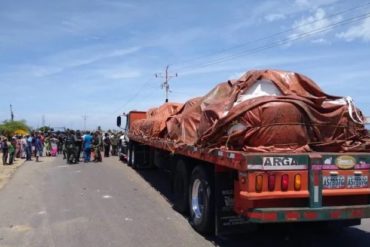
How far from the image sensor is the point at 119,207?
10898 millimetres

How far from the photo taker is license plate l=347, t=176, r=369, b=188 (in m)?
6.59

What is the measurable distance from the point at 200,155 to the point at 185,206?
1970mm

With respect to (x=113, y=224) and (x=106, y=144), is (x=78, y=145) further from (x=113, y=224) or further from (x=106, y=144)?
(x=113, y=224)

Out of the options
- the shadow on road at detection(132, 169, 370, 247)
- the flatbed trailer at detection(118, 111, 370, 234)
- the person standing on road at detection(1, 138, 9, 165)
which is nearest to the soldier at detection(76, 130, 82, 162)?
the person standing on road at detection(1, 138, 9, 165)

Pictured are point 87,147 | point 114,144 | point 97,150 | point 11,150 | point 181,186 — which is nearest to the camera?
point 181,186

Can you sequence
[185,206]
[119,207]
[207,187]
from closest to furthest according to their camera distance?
[207,187]
[185,206]
[119,207]

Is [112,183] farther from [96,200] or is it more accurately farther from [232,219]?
[232,219]

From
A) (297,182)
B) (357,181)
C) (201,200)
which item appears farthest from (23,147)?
(357,181)

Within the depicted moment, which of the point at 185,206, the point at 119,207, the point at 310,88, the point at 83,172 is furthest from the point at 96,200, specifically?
the point at 83,172

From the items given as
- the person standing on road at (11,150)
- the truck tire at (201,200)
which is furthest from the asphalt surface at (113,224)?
the person standing on road at (11,150)

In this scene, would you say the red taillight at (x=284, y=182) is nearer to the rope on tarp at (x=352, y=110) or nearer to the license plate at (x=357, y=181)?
the license plate at (x=357, y=181)

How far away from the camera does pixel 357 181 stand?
6.63m

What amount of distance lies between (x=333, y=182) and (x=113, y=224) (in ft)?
14.1

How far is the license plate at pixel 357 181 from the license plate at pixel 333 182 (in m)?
0.10
